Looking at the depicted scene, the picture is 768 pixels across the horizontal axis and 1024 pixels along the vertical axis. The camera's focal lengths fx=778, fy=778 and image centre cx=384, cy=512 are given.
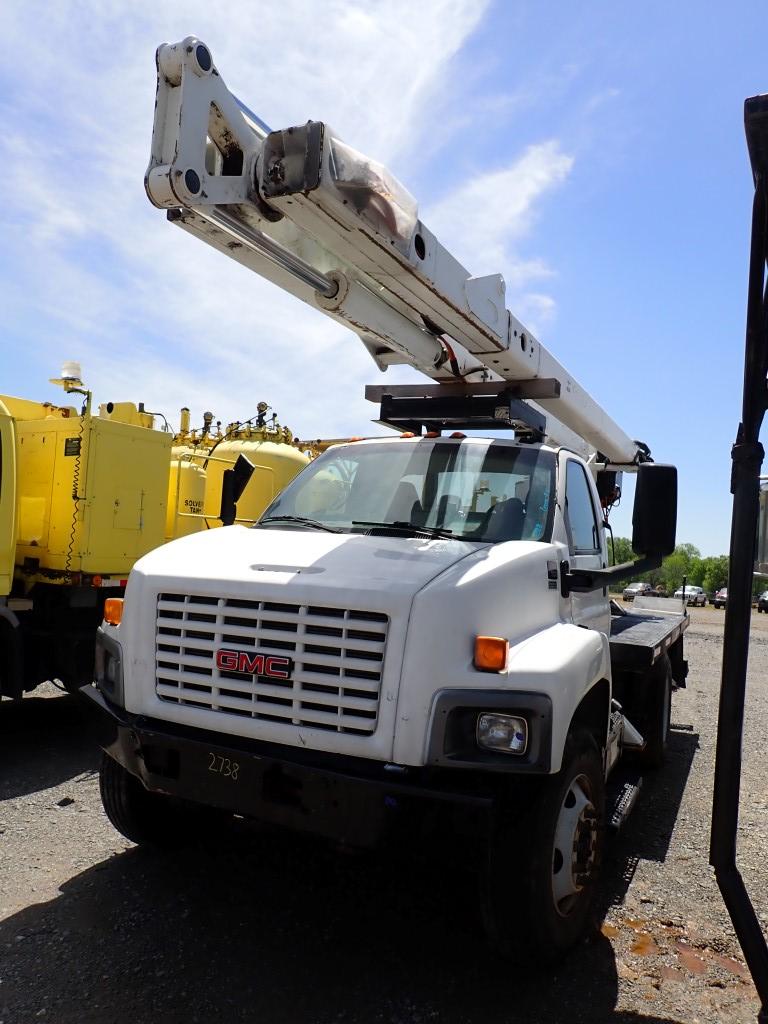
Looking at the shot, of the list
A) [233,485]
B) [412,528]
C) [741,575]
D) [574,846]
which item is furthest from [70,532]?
[741,575]

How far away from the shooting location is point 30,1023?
8.75 feet

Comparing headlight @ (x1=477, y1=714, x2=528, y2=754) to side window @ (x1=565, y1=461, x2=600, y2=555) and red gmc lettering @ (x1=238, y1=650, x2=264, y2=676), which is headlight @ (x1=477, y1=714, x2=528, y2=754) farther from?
side window @ (x1=565, y1=461, x2=600, y2=555)

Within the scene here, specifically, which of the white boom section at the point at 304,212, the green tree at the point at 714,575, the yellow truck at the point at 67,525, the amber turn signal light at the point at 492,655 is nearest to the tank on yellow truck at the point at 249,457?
the yellow truck at the point at 67,525

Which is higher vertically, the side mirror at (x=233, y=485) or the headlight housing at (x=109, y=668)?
the side mirror at (x=233, y=485)

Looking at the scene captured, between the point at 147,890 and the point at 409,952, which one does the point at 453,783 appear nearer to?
the point at 409,952

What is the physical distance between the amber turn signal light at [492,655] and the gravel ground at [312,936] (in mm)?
763

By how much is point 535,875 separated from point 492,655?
80cm

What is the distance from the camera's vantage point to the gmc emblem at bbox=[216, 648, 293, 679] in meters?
2.92

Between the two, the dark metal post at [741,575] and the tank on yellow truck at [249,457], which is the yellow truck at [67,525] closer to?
the tank on yellow truck at [249,457]

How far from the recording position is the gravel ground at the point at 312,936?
9.35ft

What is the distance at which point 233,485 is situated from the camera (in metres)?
4.73

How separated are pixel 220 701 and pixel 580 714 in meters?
1.53

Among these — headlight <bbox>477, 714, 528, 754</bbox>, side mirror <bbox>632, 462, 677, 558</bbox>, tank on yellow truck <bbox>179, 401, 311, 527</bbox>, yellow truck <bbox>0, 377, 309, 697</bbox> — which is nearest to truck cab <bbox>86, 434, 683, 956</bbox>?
headlight <bbox>477, 714, 528, 754</bbox>

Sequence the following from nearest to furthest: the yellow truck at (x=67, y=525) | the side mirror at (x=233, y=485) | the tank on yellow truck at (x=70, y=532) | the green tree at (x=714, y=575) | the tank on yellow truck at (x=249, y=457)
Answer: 1. the side mirror at (x=233, y=485)
2. the yellow truck at (x=67, y=525)
3. the tank on yellow truck at (x=70, y=532)
4. the tank on yellow truck at (x=249, y=457)
5. the green tree at (x=714, y=575)
